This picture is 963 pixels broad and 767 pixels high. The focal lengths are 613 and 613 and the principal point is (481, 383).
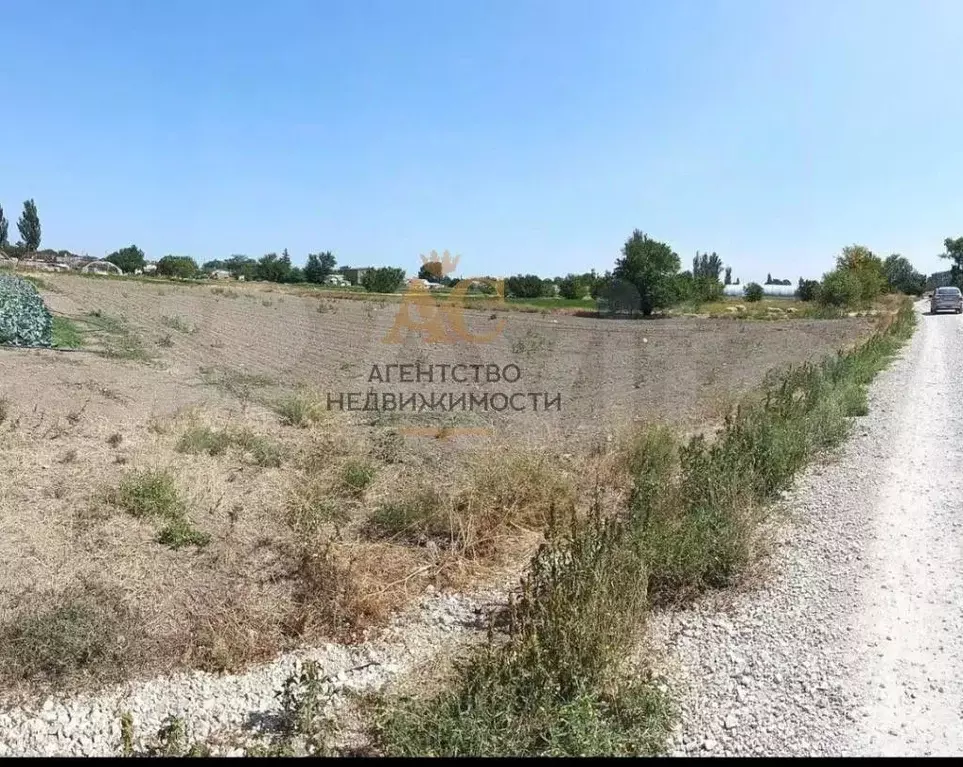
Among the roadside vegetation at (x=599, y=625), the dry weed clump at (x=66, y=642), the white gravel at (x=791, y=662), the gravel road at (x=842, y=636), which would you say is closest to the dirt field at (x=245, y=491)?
the dry weed clump at (x=66, y=642)

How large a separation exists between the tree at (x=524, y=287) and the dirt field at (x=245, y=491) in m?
38.9

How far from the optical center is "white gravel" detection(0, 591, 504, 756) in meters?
2.91

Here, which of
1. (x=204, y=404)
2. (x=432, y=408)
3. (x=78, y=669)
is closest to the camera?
(x=78, y=669)

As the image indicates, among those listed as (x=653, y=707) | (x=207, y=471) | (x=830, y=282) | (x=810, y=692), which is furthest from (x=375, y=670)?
(x=830, y=282)

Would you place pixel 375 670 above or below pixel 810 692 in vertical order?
below

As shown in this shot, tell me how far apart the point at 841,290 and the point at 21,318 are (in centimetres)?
4164

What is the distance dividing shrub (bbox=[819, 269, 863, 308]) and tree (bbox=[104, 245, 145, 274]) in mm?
72652

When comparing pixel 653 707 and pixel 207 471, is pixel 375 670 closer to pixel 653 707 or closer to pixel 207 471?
pixel 653 707

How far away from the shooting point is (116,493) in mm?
5230

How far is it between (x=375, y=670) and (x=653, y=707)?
5.05 feet

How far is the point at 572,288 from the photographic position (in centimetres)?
5603

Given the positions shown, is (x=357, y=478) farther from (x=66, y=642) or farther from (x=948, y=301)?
(x=948, y=301)

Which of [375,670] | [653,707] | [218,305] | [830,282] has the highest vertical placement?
[830,282]

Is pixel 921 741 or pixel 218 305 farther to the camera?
pixel 218 305
